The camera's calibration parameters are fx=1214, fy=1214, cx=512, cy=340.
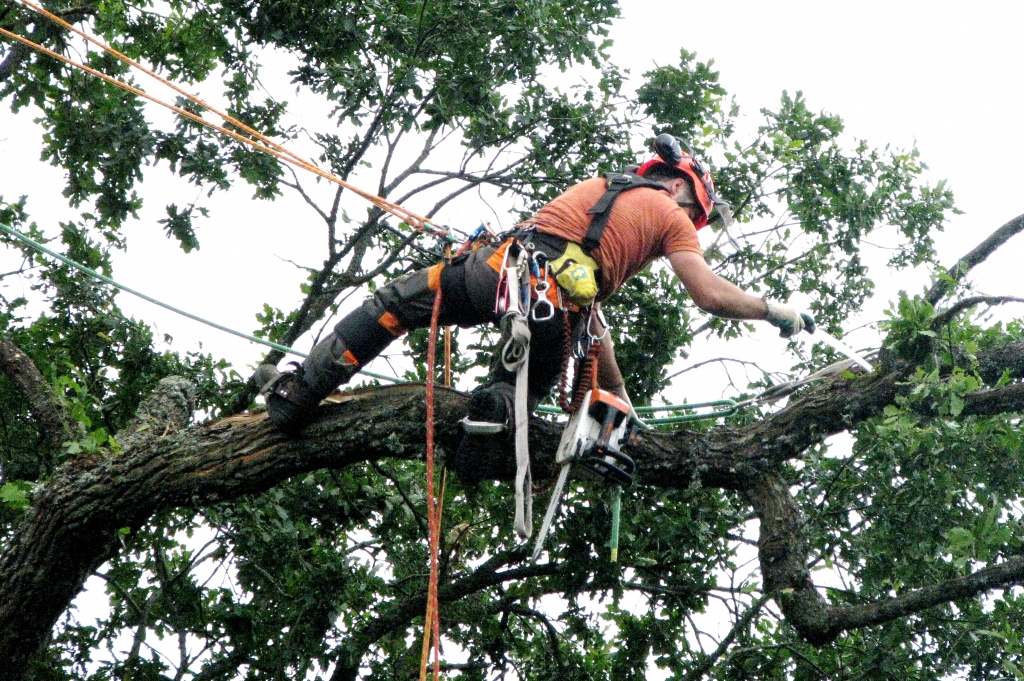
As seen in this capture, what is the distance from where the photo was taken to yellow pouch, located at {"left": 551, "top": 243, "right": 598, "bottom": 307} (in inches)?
175

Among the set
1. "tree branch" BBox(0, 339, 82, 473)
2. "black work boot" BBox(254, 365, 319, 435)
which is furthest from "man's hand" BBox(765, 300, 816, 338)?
"tree branch" BBox(0, 339, 82, 473)

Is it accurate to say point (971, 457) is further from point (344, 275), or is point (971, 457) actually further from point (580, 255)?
point (344, 275)

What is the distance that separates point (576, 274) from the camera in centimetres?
446

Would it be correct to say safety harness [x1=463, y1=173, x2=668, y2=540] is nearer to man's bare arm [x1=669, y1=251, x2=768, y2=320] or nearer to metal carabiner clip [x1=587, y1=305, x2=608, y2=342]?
metal carabiner clip [x1=587, y1=305, x2=608, y2=342]

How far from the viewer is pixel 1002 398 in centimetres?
413

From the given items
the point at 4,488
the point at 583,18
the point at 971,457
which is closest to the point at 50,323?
the point at 4,488

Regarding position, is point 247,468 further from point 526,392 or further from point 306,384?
point 526,392

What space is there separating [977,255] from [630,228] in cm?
122

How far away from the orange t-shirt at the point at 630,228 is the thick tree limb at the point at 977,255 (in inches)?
33.2

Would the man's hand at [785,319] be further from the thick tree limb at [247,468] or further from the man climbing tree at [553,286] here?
the thick tree limb at [247,468]

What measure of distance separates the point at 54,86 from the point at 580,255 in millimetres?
5748

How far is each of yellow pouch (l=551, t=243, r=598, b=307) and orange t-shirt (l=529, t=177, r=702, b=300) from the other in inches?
1.9

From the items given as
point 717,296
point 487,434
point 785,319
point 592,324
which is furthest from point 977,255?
point 487,434

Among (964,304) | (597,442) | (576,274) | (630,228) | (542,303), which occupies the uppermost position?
(630,228)
